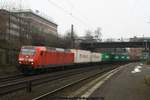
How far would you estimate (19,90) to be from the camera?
1806cm

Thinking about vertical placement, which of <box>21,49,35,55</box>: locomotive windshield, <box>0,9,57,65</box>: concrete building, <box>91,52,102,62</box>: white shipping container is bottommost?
<box>91,52,102,62</box>: white shipping container

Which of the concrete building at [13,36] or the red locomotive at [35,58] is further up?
the concrete building at [13,36]

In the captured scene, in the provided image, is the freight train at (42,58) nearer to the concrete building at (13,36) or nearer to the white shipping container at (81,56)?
the white shipping container at (81,56)

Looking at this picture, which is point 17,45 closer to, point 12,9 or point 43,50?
A: point 12,9

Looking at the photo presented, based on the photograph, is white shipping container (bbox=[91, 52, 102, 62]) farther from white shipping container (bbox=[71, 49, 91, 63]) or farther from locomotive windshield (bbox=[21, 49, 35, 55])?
locomotive windshield (bbox=[21, 49, 35, 55])

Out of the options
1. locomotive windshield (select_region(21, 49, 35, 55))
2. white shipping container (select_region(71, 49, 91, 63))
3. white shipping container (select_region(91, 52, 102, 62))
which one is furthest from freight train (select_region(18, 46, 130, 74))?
white shipping container (select_region(91, 52, 102, 62))

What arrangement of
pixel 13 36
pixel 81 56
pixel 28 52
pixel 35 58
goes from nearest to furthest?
pixel 35 58
pixel 28 52
pixel 13 36
pixel 81 56

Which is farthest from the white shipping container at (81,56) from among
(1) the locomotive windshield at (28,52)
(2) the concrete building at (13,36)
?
→ (1) the locomotive windshield at (28,52)

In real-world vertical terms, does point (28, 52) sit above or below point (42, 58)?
above

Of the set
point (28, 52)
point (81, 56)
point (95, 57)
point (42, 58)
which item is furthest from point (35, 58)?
point (95, 57)

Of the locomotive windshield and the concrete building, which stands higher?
the concrete building

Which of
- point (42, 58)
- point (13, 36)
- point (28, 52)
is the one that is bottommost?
point (42, 58)

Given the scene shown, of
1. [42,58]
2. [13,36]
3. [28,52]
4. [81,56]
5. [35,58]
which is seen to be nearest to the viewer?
[35,58]

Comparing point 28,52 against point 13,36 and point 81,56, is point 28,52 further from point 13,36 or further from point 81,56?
point 81,56
